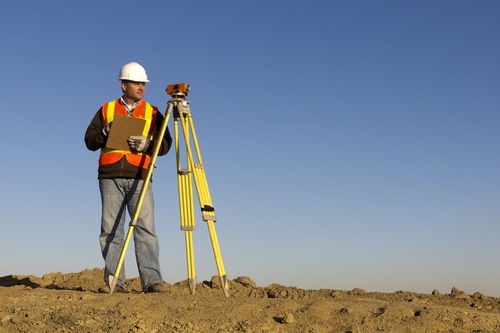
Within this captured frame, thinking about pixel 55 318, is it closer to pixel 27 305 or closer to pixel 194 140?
pixel 27 305

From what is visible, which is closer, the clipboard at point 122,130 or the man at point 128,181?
the clipboard at point 122,130

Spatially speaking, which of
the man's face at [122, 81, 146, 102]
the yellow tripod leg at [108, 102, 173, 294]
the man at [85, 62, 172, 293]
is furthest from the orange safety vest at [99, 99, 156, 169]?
the yellow tripod leg at [108, 102, 173, 294]

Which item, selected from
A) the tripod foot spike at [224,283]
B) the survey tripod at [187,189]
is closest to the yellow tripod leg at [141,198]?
the survey tripod at [187,189]

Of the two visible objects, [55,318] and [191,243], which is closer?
[55,318]

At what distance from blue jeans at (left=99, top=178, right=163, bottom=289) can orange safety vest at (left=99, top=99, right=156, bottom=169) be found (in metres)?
0.27

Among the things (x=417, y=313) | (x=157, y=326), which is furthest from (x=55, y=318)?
(x=417, y=313)

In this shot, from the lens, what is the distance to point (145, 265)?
28.6 ft

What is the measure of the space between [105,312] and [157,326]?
734 mm

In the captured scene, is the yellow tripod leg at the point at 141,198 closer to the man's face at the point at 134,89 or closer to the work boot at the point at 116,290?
the work boot at the point at 116,290

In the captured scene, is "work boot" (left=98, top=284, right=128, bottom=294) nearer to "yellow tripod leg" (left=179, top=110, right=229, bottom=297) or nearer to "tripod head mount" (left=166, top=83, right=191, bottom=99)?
"yellow tripod leg" (left=179, top=110, right=229, bottom=297)

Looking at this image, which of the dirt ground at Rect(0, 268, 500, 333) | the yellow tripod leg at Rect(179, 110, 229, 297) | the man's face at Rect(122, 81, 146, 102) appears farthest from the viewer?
the man's face at Rect(122, 81, 146, 102)

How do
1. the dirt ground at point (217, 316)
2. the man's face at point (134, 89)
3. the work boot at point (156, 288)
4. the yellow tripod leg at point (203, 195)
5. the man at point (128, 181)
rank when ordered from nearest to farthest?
the dirt ground at point (217, 316), the yellow tripod leg at point (203, 195), the work boot at point (156, 288), the man at point (128, 181), the man's face at point (134, 89)

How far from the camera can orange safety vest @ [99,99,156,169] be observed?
8.57 m

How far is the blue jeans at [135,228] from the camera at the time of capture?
28.4 feet
